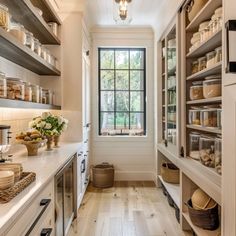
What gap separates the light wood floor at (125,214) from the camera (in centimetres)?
274

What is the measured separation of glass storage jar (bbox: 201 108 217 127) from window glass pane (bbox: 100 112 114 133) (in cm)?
254

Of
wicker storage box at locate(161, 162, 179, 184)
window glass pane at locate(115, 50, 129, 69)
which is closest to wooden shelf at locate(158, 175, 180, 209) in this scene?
wicker storage box at locate(161, 162, 179, 184)

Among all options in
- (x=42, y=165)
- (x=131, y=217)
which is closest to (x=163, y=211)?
(x=131, y=217)

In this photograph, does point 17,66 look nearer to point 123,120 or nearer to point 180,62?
point 180,62

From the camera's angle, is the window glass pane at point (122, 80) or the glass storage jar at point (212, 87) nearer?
the glass storage jar at point (212, 87)

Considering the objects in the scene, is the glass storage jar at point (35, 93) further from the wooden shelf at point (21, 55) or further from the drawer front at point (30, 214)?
the drawer front at point (30, 214)

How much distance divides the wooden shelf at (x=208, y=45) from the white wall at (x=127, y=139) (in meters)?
1.99

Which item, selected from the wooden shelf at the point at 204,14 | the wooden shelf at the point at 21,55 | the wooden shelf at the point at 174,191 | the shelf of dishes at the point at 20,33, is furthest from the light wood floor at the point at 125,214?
the wooden shelf at the point at 204,14

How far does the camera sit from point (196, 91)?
2.51 metres

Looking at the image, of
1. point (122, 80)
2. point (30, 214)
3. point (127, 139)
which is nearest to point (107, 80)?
point (122, 80)

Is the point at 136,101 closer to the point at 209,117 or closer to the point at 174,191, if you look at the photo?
the point at 174,191

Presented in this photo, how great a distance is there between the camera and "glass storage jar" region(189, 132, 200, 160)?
2566 millimetres

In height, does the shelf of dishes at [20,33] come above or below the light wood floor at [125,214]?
above

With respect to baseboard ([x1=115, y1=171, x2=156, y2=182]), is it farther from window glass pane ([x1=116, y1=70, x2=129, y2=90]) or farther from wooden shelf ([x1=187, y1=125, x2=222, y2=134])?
wooden shelf ([x1=187, y1=125, x2=222, y2=134])
